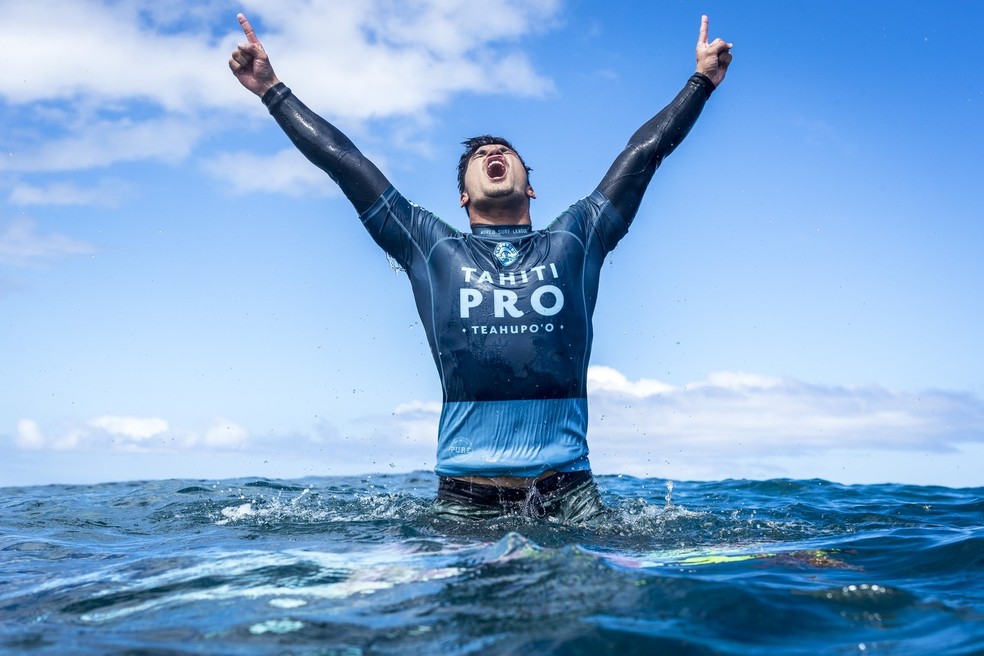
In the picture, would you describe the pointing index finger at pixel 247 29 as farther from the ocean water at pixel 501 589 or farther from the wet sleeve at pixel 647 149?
the ocean water at pixel 501 589

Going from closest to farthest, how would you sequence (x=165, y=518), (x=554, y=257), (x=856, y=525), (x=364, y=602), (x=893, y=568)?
(x=364, y=602) → (x=893, y=568) → (x=554, y=257) → (x=856, y=525) → (x=165, y=518)

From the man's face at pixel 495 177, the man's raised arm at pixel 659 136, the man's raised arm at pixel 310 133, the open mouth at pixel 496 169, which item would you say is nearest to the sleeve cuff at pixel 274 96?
the man's raised arm at pixel 310 133

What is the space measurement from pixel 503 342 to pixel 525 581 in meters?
2.08

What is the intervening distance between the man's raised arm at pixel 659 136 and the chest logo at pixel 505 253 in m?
0.80

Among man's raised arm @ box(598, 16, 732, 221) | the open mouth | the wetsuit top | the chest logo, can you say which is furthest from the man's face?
man's raised arm @ box(598, 16, 732, 221)

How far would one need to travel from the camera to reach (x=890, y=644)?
313 cm

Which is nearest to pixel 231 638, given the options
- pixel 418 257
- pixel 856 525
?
pixel 418 257

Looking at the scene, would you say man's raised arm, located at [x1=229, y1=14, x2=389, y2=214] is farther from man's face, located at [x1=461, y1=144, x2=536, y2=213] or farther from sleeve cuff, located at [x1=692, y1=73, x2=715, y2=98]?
sleeve cuff, located at [x1=692, y1=73, x2=715, y2=98]

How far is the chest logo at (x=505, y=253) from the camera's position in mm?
5656

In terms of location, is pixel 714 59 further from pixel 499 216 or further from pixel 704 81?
pixel 499 216

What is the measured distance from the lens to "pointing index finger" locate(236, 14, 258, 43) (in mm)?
6020

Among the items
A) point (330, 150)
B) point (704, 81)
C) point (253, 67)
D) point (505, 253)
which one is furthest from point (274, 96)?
point (704, 81)

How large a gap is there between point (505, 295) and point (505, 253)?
0.34 metres

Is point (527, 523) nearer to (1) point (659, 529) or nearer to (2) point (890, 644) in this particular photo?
(1) point (659, 529)
